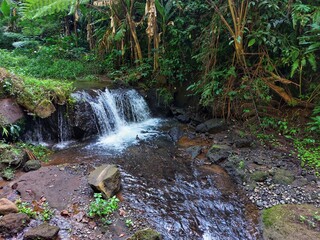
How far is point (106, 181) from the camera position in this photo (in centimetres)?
419

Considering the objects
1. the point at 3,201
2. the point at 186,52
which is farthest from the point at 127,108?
the point at 3,201

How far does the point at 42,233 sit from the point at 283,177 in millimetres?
4076

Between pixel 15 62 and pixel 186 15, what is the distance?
6.49m

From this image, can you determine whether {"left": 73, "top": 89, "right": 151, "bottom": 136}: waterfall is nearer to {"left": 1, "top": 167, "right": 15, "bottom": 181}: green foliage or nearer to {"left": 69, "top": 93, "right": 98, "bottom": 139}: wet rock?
{"left": 69, "top": 93, "right": 98, "bottom": 139}: wet rock

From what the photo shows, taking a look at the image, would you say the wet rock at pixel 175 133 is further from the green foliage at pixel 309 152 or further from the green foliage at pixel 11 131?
the green foliage at pixel 11 131

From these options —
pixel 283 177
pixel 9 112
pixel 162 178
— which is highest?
pixel 9 112

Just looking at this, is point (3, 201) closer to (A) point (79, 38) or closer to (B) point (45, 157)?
(B) point (45, 157)

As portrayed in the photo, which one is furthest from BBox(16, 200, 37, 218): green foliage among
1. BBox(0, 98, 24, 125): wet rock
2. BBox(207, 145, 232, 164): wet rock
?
BBox(207, 145, 232, 164): wet rock

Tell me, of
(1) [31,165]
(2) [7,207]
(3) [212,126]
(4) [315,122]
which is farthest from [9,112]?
(4) [315,122]

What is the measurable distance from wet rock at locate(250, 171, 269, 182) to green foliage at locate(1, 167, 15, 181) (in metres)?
4.43

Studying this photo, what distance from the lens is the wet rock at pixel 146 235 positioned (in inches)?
130

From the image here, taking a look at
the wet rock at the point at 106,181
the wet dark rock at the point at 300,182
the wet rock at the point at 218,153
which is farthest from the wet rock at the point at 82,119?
the wet dark rock at the point at 300,182

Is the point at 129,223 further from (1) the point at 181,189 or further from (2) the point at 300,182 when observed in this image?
(2) the point at 300,182

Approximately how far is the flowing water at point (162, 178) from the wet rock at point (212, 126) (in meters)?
1.00
